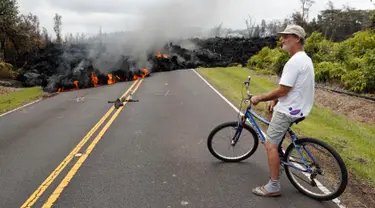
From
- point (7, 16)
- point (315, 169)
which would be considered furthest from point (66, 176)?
point (7, 16)

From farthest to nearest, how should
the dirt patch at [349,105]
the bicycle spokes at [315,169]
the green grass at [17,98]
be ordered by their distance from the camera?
1. the green grass at [17,98]
2. the dirt patch at [349,105]
3. the bicycle spokes at [315,169]

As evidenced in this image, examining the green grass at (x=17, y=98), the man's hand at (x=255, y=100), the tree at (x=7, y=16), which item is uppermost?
the tree at (x=7, y=16)

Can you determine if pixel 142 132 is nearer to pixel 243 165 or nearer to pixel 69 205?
pixel 243 165

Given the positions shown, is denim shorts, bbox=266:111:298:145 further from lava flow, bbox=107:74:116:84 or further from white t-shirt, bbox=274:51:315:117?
lava flow, bbox=107:74:116:84

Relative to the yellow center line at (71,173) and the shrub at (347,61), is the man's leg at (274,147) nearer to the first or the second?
the yellow center line at (71,173)

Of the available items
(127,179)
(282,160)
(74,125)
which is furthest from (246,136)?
(74,125)

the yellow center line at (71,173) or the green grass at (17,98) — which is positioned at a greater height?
the yellow center line at (71,173)

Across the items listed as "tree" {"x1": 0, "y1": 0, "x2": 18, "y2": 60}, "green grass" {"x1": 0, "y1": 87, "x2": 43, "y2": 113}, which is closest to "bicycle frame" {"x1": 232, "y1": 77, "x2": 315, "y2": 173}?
"green grass" {"x1": 0, "y1": 87, "x2": 43, "y2": 113}

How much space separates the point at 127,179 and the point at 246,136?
217 cm

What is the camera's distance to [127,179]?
543 centimetres

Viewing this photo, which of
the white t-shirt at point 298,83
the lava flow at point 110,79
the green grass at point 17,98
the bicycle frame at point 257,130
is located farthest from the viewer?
the lava flow at point 110,79

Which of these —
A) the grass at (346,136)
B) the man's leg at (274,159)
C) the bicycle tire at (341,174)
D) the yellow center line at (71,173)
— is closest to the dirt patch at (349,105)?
the grass at (346,136)

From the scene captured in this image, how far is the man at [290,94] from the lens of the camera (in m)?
4.44

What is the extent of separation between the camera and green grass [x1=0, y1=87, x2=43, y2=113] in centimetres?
1395
